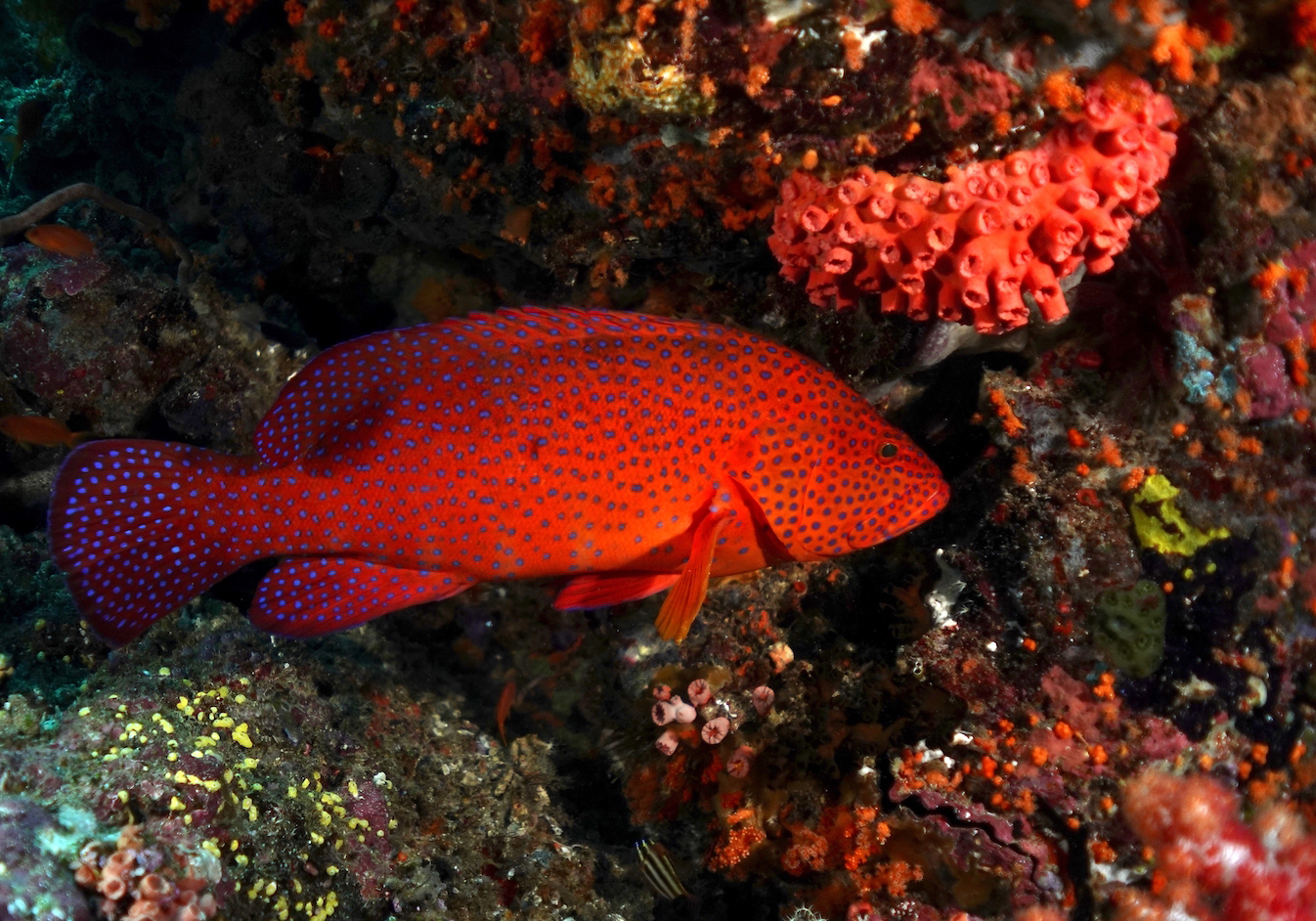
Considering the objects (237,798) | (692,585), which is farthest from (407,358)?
(237,798)

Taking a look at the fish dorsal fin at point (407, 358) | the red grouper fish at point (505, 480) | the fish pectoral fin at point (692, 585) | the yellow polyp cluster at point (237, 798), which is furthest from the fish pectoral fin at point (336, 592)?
the fish pectoral fin at point (692, 585)

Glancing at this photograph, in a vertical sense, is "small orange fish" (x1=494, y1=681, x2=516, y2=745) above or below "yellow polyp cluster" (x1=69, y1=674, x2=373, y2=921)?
below

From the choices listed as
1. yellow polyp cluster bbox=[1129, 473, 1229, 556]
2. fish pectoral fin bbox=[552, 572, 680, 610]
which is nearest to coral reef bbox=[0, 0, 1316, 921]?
yellow polyp cluster bbox=[1129, 473, 1229, 556]

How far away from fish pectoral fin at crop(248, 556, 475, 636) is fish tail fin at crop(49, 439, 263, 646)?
0.92 ft

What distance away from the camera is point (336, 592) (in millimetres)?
3607

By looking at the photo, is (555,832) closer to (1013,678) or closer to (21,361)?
(1013,678)

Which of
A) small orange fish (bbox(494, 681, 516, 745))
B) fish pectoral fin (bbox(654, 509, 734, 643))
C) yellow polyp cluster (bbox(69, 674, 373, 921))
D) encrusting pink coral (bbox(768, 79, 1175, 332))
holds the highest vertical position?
encrusting pink coral (bbox(768, 79, 1175, 332))

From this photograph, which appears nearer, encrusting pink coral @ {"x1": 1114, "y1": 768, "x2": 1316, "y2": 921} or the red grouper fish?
encrusting pink coral @ {"x1": 1114, "y1": 768, "x2": 1316, "y2": 921}

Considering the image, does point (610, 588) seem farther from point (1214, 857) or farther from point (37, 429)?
point (37, 429)

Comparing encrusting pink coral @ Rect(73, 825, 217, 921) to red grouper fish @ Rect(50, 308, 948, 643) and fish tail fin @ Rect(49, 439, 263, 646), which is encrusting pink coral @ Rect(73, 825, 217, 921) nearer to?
red grouper fish @ Rect(50, 308, 948, 643)

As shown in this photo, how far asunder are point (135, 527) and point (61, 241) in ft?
8.63

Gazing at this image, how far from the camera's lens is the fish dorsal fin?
139 inches

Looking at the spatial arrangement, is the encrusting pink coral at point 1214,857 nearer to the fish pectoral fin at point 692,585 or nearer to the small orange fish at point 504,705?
the fish pectoral fin at point 692,585

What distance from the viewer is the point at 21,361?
4.86 meters
